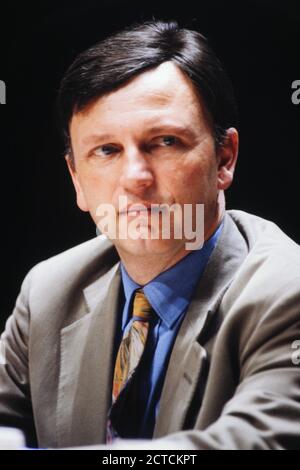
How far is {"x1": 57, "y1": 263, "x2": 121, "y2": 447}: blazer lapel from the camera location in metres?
1.70

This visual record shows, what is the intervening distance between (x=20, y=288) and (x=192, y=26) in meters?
0.82

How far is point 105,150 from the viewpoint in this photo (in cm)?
164

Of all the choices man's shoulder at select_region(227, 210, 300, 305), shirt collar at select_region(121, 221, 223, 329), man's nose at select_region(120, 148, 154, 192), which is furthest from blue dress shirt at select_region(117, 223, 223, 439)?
man's nose at select_region(120, 148, 154, 192)

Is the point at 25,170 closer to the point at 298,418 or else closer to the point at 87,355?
the point at 87,355

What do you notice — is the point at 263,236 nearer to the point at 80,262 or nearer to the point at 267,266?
the point at 267,266

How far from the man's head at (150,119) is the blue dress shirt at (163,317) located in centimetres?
5

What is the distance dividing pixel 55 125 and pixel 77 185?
0.17 m

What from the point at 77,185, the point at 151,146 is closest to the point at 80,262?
the point at 77,185

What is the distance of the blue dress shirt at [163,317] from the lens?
5.32ft

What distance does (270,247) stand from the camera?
1612 millimetres

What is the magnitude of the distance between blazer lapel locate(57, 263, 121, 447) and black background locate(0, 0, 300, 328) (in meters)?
0.21

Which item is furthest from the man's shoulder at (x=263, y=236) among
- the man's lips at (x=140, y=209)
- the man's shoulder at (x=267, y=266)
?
the man's lips at (x=140, y=209)
